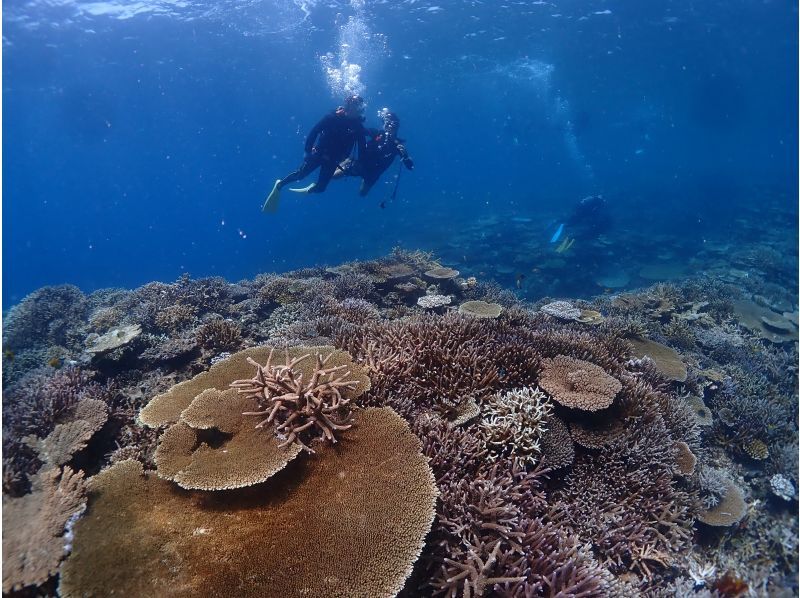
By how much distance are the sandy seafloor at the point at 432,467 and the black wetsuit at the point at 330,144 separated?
8870 mm

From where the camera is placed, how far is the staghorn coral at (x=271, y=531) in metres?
2.62

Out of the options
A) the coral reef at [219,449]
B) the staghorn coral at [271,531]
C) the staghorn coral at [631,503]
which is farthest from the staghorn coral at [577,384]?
the coral reef at [219,449]

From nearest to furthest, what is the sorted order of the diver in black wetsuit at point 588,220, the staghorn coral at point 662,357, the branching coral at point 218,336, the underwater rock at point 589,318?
the branching coral at point 218,336, the staghorn coral at point 662,357, the underwater rock at point 589,318, the diver in black wetsuit at point 588,220

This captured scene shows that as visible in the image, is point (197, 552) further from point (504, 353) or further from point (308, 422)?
point (504, 353)

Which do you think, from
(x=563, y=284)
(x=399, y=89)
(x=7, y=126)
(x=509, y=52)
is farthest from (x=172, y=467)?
(x=7, y=126)

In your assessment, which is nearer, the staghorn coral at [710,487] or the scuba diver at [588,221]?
the staghorn coral at [710,487]

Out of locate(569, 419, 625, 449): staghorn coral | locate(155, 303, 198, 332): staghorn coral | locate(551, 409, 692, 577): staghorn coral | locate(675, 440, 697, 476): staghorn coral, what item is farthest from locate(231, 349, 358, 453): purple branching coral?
locate(155, 303, 198, 332): staghorn coral

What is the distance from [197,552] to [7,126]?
228 ft

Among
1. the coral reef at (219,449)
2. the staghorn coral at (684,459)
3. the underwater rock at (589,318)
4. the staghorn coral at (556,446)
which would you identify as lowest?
the underwater rock at (589,318)

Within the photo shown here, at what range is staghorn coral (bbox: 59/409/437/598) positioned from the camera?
103 inches

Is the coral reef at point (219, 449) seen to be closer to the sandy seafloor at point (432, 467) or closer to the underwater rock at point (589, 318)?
the sandy seafloor at point (432, 467)

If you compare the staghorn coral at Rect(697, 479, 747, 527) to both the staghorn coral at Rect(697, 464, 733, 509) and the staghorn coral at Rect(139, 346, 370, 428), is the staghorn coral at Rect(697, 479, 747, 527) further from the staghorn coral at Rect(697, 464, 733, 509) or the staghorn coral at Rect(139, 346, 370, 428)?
the staghorn coral at Rect(139, 346, 370, 428)

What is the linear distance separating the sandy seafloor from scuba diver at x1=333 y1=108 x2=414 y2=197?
8849 millimetres

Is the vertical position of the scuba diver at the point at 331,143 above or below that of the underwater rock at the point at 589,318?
above
